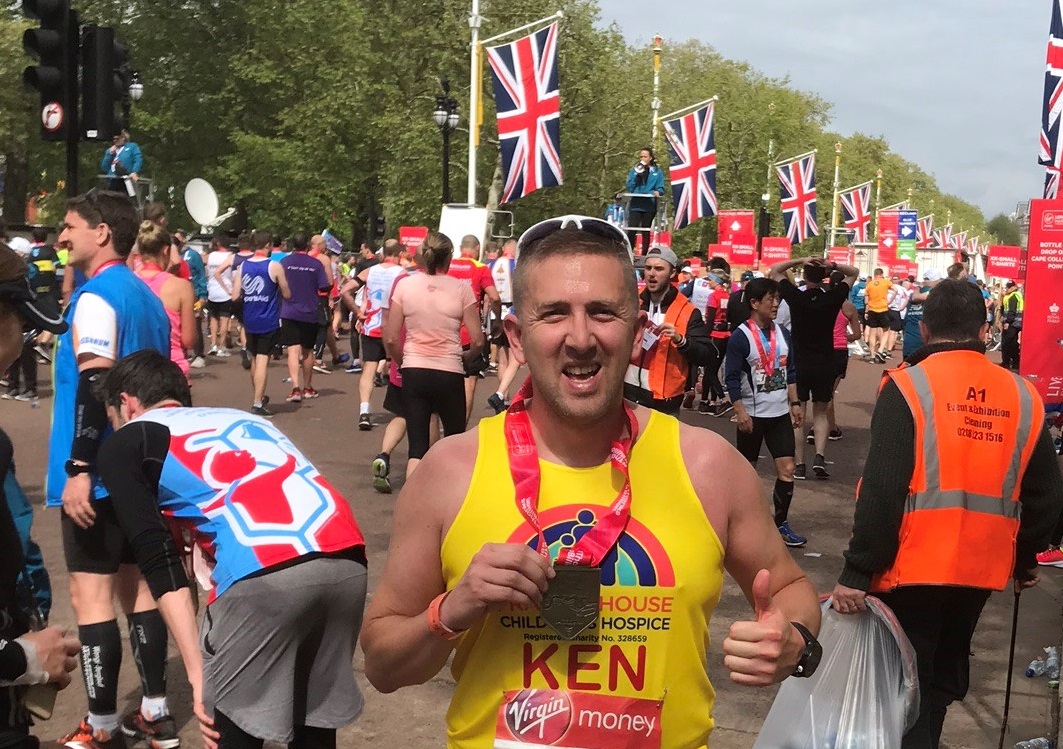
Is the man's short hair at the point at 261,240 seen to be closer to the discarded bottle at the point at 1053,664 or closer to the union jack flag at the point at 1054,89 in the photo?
the union jack flag at the point at 1054,89

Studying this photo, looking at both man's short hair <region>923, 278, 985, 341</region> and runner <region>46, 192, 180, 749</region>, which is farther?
runner <region>46, 192, 180, 749</region>

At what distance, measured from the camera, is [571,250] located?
7.88ft

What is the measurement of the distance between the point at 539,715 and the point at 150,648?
10.2 ft

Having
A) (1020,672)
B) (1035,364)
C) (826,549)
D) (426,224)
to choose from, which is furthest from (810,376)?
(426,224)

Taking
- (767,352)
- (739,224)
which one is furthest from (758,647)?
(739,224)

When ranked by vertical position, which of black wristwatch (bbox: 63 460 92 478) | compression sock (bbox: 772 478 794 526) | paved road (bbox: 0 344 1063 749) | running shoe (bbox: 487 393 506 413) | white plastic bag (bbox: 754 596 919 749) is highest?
black wristwatch (bbox: 63 460 92 478)

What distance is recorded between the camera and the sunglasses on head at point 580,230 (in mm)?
2447

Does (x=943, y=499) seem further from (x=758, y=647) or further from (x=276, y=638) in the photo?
(x=758, y=647)

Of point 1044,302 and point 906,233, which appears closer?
point 1044,302

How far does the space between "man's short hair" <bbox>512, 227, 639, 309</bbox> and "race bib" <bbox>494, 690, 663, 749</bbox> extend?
0.72 metres

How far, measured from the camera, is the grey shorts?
142 inches

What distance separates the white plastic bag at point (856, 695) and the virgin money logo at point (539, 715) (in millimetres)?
2161

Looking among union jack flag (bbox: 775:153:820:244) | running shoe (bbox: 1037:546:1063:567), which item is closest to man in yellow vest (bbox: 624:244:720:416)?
running shoe (bbox: 1037:546:1063:567)

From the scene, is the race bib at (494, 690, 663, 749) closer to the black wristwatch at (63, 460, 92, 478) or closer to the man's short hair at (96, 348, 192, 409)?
the man's short hair at (96, 348, 192, 409)
